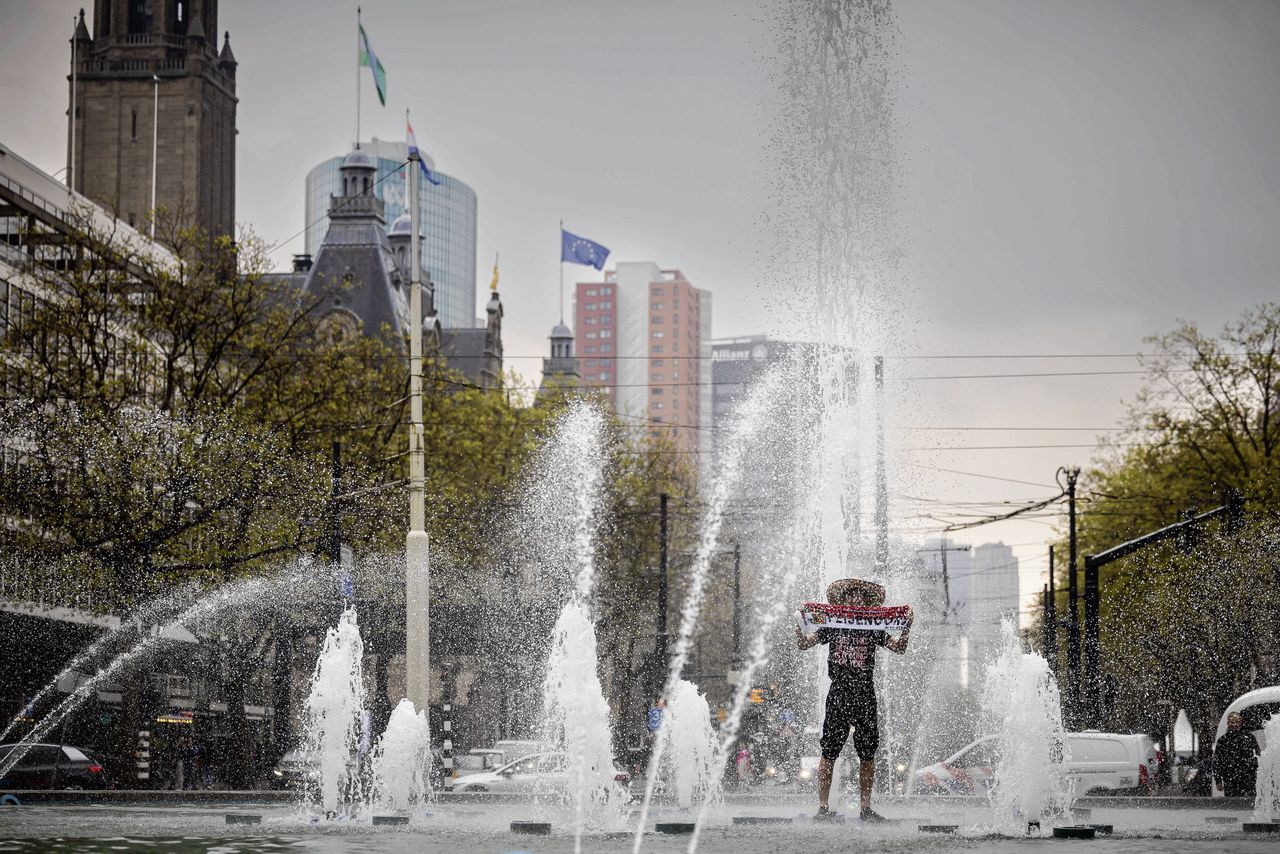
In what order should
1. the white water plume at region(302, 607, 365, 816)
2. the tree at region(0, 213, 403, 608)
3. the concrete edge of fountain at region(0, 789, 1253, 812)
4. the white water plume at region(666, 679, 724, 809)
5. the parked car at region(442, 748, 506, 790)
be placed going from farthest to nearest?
the parked car at region(442, 748, 506, 790) → the tree at region(0, 213, 403, 608) → the concrete edge of fountain at region(0, 789, 1253, 812) → the white water plume at region(666, 679, 724, 809) → the white water plume at region(302, 607, 365, 816)

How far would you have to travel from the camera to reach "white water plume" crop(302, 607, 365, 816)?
59.5 ft

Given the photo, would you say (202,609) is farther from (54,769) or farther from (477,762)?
(477,762)

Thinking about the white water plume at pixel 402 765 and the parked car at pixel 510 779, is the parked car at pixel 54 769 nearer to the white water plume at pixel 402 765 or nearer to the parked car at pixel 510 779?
the parked car at pixel 510 779

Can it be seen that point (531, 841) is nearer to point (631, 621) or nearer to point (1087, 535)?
point (631, 621)

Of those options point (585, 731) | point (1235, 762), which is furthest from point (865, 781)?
point (1235, 762)

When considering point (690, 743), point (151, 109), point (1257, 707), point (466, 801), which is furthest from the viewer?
point (151, 109)

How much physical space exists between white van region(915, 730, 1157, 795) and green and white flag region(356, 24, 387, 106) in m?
17.6

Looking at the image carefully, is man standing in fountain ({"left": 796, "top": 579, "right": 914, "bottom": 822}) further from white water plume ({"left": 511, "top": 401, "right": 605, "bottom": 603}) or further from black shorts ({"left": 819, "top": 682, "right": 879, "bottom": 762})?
white water plume ({"left": 511, "top": 401, "right": 605, "bottom": 603})

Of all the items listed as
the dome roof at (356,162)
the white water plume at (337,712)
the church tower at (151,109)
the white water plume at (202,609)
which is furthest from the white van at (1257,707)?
the church tower at (151,109)

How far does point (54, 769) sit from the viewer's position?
30.3m

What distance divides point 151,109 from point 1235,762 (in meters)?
Result: 119

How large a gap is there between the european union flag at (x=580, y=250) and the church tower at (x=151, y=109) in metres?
66.8

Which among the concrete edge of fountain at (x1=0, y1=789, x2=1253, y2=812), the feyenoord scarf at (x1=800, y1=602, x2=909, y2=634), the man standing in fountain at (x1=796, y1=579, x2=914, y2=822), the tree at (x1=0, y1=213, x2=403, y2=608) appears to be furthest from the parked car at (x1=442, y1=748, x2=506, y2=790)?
the feyenoord scarf at (x1=800, y1=602, x2=909, y2=634)

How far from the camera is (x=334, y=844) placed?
13164 mm
